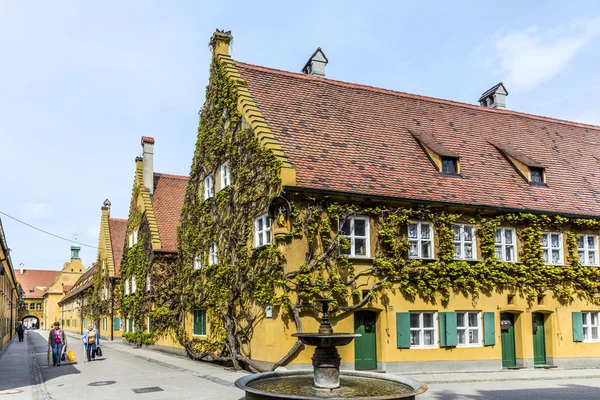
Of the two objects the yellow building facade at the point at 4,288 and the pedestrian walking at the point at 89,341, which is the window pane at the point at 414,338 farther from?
the yellow building facade at the point at 4,288

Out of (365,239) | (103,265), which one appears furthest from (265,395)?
(103,265)

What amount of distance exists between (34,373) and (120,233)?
29816 millimetres

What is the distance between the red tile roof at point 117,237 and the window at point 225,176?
23.7m

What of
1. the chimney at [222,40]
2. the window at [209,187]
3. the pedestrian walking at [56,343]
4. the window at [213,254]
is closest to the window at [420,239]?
the window at [213,254]

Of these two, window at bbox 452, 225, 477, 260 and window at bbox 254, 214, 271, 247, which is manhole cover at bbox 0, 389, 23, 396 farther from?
window at bbox 452, 225, 477, 260

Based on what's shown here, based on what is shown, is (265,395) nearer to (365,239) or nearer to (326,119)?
(365,239)

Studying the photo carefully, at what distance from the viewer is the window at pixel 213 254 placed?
973 inches

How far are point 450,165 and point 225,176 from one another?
8752 millimetres

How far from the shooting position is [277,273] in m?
19.2

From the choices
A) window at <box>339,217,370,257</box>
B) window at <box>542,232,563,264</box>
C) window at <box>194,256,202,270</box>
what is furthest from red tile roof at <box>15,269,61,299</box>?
window at <box>542,232,563,264</box>

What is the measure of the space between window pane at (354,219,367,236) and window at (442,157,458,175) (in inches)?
196

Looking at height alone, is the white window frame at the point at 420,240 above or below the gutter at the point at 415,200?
below

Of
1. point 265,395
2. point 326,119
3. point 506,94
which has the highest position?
point 506,94

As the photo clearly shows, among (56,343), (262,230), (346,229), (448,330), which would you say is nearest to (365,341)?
(448,330)
